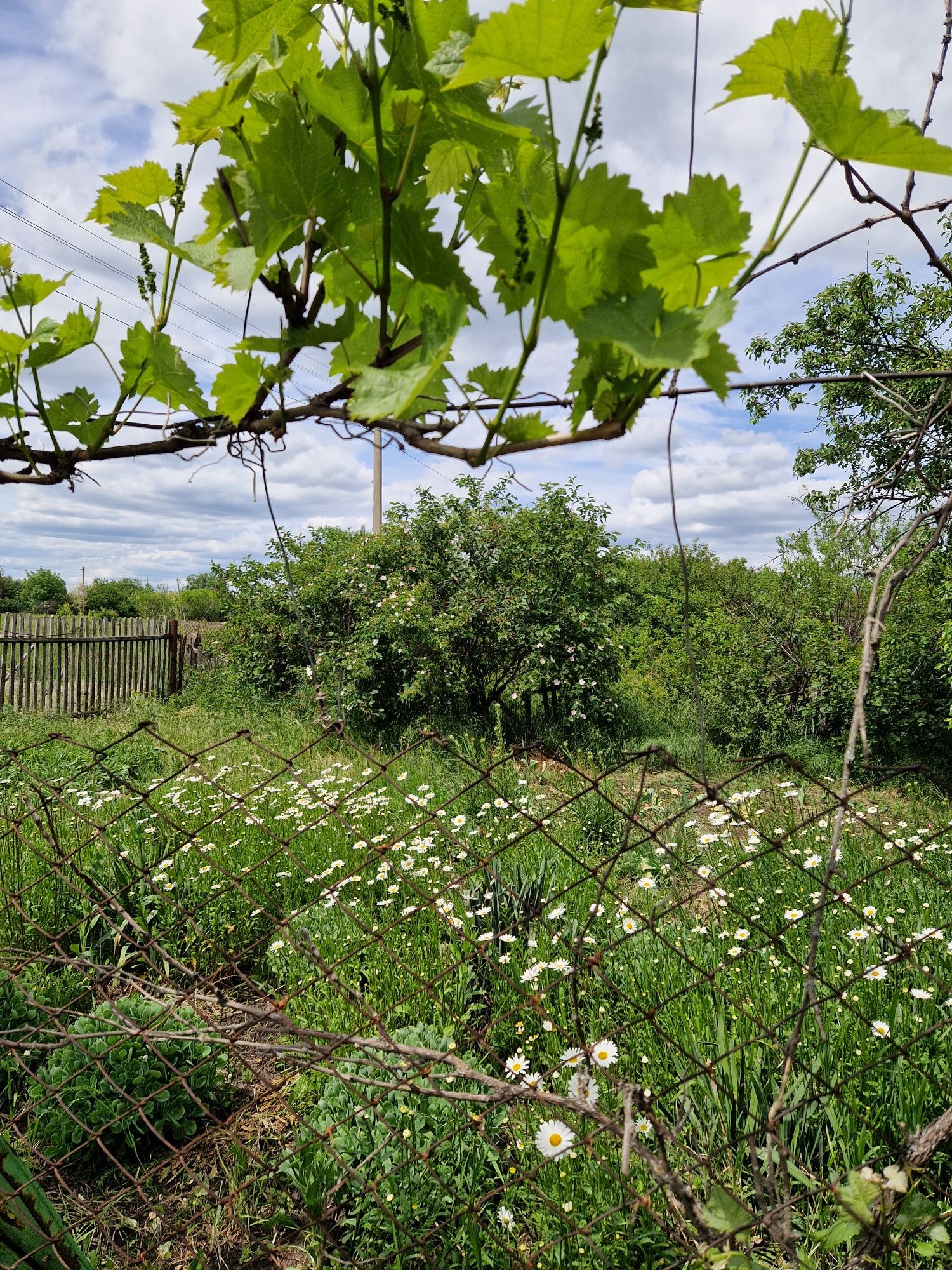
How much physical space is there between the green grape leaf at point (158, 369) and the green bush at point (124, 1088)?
166 cm

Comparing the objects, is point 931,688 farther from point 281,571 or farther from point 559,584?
point 281,571

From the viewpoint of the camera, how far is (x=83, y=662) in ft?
32.2

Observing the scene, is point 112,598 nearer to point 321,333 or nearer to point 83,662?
point 83,662

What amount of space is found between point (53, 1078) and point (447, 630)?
4.97m

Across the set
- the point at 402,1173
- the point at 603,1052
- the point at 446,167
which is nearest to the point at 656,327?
the point at 446,167

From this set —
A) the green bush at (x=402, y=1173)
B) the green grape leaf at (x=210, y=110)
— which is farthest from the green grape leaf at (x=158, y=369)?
the green bush at (x=402, y=1173)

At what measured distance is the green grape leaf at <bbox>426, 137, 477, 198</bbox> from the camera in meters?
0.56

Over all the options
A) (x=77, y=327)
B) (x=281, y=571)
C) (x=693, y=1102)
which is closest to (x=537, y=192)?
(x=77, y=327)

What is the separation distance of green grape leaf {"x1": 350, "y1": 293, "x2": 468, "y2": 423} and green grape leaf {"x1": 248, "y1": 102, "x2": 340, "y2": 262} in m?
0.13

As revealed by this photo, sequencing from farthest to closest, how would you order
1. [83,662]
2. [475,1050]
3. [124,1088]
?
[83,662], [475,1050], [124,1088]

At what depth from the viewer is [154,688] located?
10.7 m

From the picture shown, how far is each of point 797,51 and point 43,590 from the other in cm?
3279

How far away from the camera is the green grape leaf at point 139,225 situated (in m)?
0.64

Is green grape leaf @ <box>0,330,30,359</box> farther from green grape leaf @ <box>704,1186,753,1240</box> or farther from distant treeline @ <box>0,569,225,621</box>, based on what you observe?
distant treeline @ <box>0,569,225,621</box>
